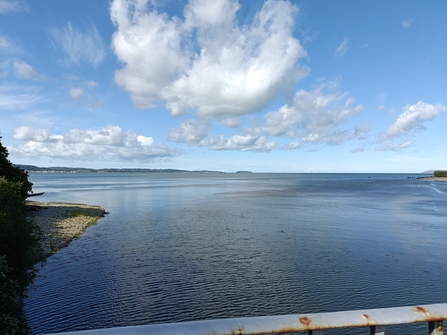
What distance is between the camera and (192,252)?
24.9 metres

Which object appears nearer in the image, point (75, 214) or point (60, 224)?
point (60, 224)

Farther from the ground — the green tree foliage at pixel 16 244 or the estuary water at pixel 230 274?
the green tree foliage at pixel 16 244

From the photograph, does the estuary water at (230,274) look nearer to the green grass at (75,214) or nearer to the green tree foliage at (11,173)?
the green grass at (75,214)

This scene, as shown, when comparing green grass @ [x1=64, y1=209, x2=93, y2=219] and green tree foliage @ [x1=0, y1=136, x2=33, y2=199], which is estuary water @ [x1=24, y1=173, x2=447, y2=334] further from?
green tree foliage @ [x1=0, y1=136, x2=33, y2=199]

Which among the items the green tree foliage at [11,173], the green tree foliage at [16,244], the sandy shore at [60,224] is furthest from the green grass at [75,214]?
the green tree foliage at [16,244]

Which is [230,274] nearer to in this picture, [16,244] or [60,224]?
[16,244]

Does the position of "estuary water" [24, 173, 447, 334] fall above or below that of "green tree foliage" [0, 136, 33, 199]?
below

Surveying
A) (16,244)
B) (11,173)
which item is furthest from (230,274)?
(11,173)

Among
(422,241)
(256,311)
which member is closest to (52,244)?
(256,311)

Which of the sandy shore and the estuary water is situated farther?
the sandy shore

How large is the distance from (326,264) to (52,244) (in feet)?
73.3

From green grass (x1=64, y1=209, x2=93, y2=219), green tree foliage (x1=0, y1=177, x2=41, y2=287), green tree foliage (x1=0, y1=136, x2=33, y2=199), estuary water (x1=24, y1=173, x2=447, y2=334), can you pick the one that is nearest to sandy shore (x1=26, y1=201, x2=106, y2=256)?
green grass (x1=64, y1=209, x2=93, y2=219)

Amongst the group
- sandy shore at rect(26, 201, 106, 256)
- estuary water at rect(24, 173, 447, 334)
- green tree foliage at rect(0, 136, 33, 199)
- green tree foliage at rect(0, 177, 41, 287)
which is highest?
green tree foliage at rect(0, 136, 33, 199)

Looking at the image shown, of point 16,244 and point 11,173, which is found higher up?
point 11,173
